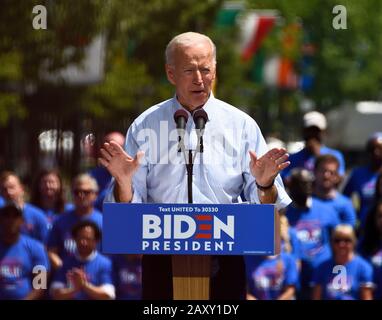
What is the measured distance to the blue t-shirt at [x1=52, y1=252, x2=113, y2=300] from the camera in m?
9.80

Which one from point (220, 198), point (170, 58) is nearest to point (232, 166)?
point (220, 198)

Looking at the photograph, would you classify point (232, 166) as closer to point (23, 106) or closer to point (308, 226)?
point (308, 226)

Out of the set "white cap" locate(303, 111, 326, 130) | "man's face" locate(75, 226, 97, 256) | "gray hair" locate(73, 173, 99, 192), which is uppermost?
"white cap" locate(303, 111, 326, 130)

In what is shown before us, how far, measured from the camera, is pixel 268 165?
560 centimetres

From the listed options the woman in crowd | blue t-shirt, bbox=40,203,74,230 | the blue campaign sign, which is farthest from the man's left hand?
the woman in crowd

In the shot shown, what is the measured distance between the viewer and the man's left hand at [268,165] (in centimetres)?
556

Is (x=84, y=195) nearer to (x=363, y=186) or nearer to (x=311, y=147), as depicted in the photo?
(x=311, y=147)

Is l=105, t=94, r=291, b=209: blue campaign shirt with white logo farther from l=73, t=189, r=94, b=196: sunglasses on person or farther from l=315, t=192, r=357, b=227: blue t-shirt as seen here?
l=315, t=192, r=357, b=227: blue t-shirt

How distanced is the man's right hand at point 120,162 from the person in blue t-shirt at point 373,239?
16.2ft

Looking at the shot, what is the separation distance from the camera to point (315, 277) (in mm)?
10227

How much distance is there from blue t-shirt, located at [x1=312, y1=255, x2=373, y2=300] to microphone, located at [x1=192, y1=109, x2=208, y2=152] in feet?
14.1

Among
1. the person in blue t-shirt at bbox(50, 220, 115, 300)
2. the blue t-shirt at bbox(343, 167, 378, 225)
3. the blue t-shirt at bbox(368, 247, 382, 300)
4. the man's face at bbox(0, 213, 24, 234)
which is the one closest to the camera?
the person in blue t-shirt at bbox(50, 220, 115, 300)

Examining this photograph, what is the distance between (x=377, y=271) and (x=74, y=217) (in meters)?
2.31
